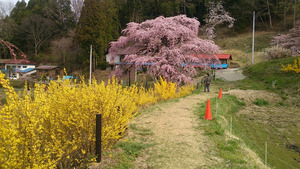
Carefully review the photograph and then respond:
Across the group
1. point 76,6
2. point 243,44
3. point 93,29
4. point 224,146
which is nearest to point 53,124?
point 224,146

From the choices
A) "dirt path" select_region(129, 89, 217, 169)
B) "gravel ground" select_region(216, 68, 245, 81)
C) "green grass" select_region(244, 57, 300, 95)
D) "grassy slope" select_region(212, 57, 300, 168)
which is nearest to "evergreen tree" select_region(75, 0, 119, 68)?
"gravel ground" select_region(216, 68, 245, 81)

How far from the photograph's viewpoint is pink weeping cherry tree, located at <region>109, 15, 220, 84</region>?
49.8 ft

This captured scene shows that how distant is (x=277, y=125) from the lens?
32.2 feet

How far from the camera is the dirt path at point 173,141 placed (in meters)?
4.55

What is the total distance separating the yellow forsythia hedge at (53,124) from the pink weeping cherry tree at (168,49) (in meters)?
10.4

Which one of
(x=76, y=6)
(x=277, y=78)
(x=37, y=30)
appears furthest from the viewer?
(x=76, y=6)

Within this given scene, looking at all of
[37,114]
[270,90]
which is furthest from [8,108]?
[270,90]

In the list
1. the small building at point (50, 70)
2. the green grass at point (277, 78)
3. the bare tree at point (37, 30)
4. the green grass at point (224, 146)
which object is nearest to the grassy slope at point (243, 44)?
the green grass at point (277, 78)

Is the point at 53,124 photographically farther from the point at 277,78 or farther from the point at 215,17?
the point at 215,17

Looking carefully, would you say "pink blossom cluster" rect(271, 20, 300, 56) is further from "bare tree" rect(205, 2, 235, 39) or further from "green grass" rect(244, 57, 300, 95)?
"bare tree" rect(205, 2, 235, 39)

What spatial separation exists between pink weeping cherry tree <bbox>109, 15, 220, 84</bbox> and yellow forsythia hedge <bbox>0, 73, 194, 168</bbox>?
10.4m

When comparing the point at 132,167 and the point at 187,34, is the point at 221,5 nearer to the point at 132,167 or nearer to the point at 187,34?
the point at 187,34

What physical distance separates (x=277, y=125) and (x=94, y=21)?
33.6 m

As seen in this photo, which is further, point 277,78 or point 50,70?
point 50,70
